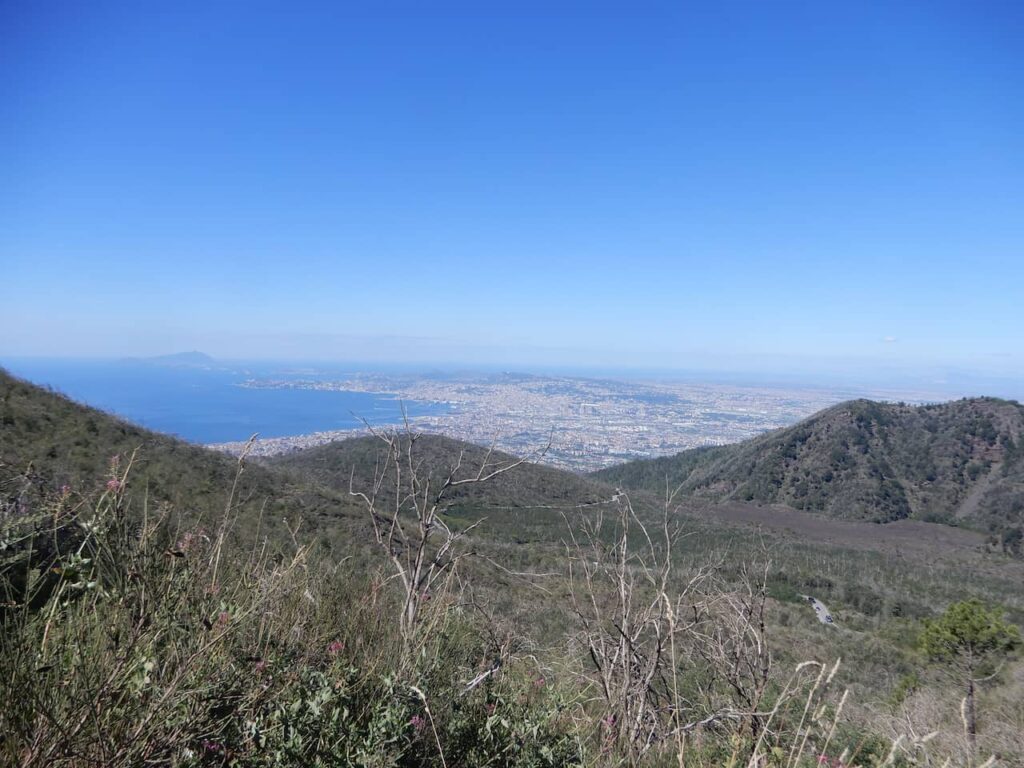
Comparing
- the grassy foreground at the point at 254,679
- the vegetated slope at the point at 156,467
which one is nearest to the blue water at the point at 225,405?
the vegetated slope at the point at 156,467

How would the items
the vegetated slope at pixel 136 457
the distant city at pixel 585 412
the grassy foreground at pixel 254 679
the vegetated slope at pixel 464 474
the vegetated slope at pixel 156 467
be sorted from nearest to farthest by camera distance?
the grassy foreground at pixel 254 679
the vegetated slope at pixel 156 467
the vegetated slope at pixel 136 457
the vegetated slope at pixel 464 474
the distant city at pixel 585 412

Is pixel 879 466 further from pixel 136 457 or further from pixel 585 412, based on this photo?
pixel 136 457

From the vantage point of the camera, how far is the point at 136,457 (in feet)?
32.7

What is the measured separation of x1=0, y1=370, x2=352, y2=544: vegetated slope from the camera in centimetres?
958

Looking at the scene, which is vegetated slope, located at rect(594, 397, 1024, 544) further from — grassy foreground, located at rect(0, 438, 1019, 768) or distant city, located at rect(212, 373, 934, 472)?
grassy foreground, located at rect(0, 438, 1019, 768)

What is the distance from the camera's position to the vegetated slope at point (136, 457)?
9.58 meters

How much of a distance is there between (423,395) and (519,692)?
63.7 meters

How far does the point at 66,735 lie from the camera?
1123 mm

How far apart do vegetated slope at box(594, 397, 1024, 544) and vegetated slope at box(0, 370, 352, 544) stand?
31.4 meters

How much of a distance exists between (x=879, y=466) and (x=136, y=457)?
56.4 m

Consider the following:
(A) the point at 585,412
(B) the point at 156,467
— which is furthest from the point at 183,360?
(B) the point at 156,467

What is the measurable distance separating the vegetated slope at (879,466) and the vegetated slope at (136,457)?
31361 millimetres

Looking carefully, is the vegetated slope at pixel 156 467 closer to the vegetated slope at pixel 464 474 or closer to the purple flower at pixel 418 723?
the purple flower at pixel 418 723

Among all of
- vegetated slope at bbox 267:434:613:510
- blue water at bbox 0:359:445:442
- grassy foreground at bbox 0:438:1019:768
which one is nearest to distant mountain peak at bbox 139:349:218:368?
blue water at bbox 0:359:445:442
